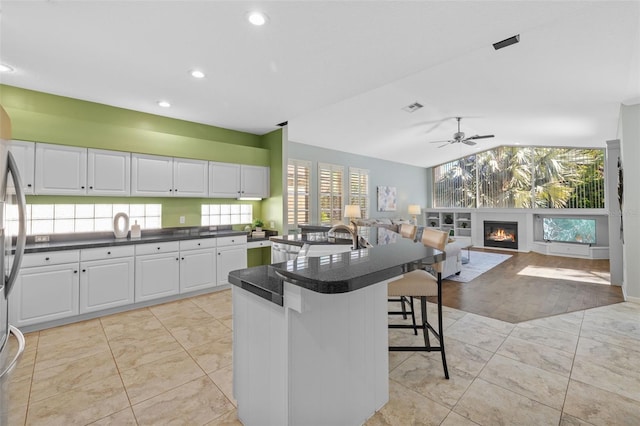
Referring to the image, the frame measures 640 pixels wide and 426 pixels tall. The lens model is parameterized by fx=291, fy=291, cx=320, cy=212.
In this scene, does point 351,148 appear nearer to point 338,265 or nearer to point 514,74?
point 514,74

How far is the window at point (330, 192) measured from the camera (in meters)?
7.21

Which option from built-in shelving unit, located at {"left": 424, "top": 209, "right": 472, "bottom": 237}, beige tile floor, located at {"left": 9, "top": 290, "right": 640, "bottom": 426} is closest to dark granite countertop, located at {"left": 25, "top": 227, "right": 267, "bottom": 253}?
beige tile floor, located at {"left": 9, "top": 290, "right": 640, "bottom": 426}

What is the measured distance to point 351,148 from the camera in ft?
25.0

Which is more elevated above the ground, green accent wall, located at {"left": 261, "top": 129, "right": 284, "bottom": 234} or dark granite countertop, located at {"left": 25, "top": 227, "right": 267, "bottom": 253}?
green accent wall, located at {"left": 261, "top": 129, "right": 284, "bottom": 234}

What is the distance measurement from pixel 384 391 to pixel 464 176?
9921mm

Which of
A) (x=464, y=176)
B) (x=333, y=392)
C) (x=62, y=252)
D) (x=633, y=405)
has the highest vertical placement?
(x=464, y=176)

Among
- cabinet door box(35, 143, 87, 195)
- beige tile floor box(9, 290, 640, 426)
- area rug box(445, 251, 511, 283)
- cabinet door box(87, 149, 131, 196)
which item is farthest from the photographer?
area rug box(445, 251, 511, 283)

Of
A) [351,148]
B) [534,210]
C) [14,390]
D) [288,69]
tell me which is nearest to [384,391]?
[14,390]

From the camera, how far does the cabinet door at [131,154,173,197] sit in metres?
3.86

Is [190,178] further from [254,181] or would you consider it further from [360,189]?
[360,189]

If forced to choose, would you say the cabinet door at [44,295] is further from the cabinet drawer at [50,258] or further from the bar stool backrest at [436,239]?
the bar stool backrest at [436,239]

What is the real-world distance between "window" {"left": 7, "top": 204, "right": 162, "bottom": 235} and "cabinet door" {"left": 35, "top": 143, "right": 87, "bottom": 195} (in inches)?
15.2

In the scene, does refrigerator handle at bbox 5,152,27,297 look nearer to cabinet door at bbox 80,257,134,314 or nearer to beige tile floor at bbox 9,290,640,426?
beige tile floor at bbox 9,290,640,426

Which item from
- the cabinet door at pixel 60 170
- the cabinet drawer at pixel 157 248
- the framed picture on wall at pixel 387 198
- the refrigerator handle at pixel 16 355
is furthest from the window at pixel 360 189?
the refrigerator handle at pixel 16 355
